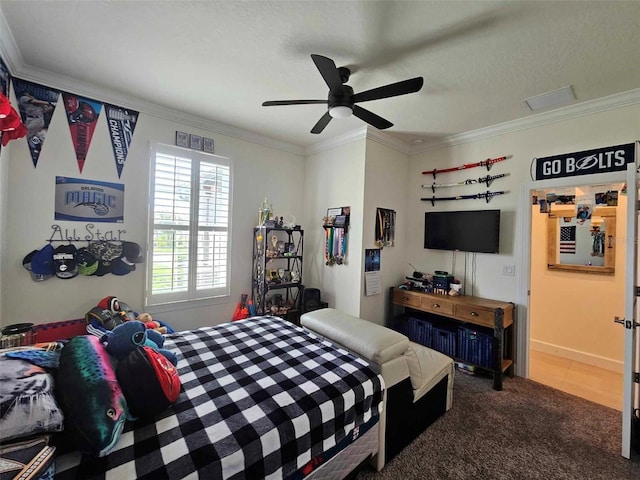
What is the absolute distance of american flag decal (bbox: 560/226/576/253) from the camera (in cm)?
337

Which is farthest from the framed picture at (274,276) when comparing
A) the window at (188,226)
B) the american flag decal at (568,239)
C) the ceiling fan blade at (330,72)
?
the american flag decal at (568,239)

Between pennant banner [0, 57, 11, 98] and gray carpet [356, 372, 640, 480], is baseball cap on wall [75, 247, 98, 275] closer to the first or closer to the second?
pennant banner [0, 57, 11, 98]

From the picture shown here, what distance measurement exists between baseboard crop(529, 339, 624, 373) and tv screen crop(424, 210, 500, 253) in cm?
171

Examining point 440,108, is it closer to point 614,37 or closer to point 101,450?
point 614,37

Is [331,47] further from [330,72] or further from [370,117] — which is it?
[370,117]

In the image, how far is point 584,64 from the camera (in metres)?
1.97

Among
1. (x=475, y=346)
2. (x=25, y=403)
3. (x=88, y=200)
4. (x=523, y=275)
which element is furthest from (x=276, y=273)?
(x=523, y=275)

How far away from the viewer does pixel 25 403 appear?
0.91 metres

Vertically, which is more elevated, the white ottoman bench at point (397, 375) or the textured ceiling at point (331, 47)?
the textured ceiling at point (331, 47)

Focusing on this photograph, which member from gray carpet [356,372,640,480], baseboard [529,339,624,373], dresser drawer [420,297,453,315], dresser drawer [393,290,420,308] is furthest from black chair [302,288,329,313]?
baseboard [529,339,624,373]

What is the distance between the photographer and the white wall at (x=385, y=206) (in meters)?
3.37

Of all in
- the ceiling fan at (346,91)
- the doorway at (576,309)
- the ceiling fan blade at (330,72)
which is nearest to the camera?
the ceiling fan blade at (330,72)

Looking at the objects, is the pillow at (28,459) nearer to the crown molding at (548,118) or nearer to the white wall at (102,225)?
the white wall at (102,225)

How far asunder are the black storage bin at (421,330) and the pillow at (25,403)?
→ 10.5ft
